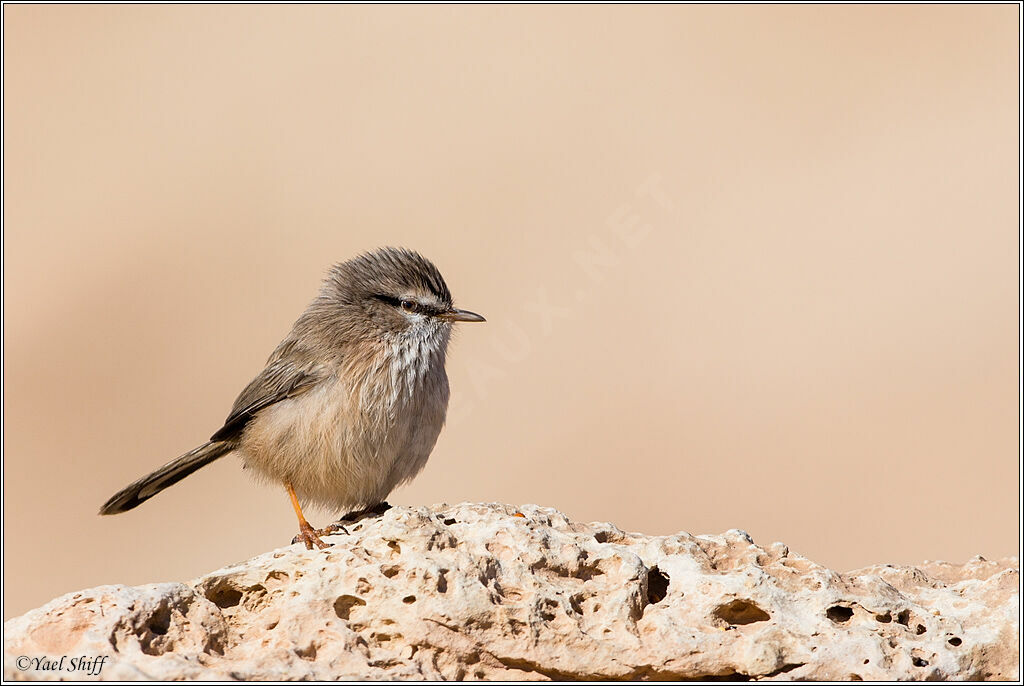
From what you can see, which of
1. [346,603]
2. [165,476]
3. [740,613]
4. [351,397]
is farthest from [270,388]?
[740,613]

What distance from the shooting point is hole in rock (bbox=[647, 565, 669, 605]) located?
468 cm

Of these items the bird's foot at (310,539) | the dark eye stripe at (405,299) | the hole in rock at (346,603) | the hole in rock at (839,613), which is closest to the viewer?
the hole in rock at (346,603)

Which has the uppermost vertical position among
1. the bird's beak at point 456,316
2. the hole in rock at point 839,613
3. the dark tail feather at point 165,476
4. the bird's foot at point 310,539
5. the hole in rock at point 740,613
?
the bird's beak at point 456,316

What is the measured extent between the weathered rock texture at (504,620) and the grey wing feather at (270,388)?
2.02m

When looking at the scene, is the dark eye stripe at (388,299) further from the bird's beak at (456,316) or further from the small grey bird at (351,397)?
the bird's beak at (456,316)

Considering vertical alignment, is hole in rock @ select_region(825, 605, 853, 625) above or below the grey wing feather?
below

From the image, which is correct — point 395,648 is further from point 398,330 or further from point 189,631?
point 398,330

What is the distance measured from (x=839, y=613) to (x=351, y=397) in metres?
3.15

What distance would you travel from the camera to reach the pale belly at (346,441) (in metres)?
6.30

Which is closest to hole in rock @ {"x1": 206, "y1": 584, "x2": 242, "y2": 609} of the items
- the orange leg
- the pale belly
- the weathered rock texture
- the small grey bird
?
the weathered rock texture

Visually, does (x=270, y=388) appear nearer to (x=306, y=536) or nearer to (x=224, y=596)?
(x=306, y=536)

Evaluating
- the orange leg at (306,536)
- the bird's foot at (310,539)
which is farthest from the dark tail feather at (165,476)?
the bird's foot at (310,539)

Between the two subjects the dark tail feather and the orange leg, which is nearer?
the orange leg

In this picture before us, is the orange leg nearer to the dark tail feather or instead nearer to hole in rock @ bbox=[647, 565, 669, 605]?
the dark tail feather
